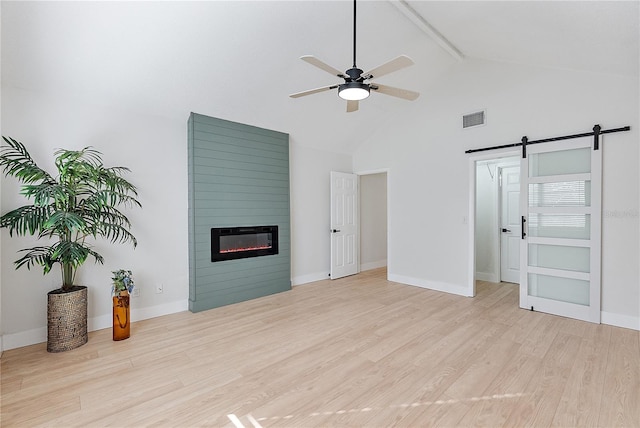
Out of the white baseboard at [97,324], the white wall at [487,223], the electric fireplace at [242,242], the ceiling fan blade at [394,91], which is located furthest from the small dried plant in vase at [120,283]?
the white wall at [487,223]

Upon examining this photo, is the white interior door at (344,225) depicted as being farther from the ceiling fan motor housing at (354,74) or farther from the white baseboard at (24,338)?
the white baseboard at (24,338)

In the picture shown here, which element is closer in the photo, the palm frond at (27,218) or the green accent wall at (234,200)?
the palm frond at (27,218)

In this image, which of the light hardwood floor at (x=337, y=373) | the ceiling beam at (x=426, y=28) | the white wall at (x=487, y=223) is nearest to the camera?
the light hardwood floor at (x=337, y=373)

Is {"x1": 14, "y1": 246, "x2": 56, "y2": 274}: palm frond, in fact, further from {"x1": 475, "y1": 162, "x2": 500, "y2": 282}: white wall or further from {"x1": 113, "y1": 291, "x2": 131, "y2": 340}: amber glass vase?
{"x1": 475, "y1": 162, "x2": 500, "y2": 282}: white wall

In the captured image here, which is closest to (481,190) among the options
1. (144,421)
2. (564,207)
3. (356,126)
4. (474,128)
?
(474,128)

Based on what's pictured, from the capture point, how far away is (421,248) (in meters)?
5.28

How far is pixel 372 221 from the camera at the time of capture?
6.97 metres

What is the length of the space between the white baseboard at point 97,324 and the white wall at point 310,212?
202 cm

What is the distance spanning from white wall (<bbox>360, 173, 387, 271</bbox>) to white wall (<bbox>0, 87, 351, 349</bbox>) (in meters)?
3.35

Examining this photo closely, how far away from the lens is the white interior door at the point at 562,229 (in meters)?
3.59

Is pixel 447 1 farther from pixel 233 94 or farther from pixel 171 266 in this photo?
pixel 171 266

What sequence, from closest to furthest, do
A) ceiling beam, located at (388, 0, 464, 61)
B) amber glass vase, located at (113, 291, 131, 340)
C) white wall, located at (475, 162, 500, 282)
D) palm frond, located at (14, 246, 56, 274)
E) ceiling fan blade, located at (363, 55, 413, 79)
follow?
ceiling fan blade, located at (363, 55, 413, 79)
palm frond, located at (14, 246, 56, 274)
amber glass vase, located at (113, 291, 131, 340)
ceiling beam, located at (388, 0, 464, 61)
white wall, located at (475, 162, 500, 282)

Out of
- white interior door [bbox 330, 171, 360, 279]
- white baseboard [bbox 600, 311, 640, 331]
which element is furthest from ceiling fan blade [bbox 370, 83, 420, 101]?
white baseboard [bbox 600, 311, 640, 331]

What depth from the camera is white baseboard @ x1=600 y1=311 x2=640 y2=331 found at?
3363mm
